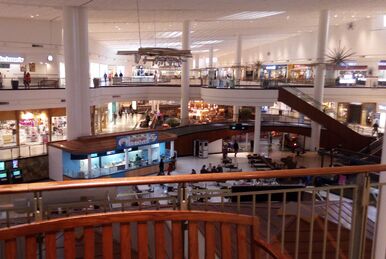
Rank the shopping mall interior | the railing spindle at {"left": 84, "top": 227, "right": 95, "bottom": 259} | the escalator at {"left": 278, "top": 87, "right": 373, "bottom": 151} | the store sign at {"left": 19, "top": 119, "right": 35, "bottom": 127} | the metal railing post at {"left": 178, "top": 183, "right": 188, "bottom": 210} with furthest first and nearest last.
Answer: the escalator at {"left": 278, "top": 87, "right": 373, "bottom": 151} → the store sign at {"left": 19, "top": 119, "right": 35, "bottom": 127} → the shopping mall interior → the metal railing post at {"left": 178, "top": 183, "right": 188, "bottom": 210} → the railing spindle at {"left": 84, "top": 227, "right": 95, "bottom": 259}

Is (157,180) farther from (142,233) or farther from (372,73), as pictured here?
(372,73)

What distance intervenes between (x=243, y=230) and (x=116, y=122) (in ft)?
93.2

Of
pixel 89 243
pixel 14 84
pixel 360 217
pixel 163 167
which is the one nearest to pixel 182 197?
pixel 89 243

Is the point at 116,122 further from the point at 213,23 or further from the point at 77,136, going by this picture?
the point at 77,136

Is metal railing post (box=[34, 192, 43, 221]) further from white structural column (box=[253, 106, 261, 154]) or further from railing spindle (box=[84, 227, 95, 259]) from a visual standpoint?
white structural column (box=[253, 106, 261, 154])

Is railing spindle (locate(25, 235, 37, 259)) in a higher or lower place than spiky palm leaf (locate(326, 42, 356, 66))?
lower

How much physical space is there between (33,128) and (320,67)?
17.2 meters

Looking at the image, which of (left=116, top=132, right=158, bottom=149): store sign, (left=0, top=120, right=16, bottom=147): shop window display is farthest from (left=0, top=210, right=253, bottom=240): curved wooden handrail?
(left=0, top=120, right=16, bottom=147): shop window display

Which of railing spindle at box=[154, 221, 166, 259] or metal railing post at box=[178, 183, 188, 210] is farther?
metal railing post at box=[178, 183, 188, 210]

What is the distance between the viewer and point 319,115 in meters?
21.1

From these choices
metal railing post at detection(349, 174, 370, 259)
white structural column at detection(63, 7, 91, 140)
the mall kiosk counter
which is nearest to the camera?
metal railing post at detection(349, 174, 370, 259)

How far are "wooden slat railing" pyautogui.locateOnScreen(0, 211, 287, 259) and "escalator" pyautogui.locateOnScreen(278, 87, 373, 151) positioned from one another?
19827 mm

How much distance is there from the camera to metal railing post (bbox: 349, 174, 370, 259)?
2363mm

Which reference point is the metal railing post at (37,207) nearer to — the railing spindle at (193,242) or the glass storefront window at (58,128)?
the railing spindle at (193,242)
